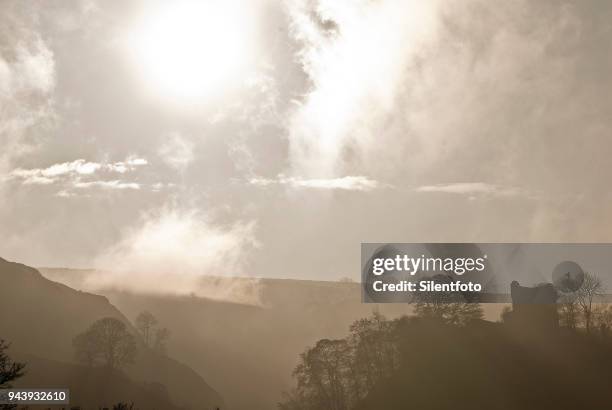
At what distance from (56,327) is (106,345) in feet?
140

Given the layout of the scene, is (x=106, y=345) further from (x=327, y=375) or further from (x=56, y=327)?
(x=327, y=375)

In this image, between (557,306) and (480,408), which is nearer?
(480,408)

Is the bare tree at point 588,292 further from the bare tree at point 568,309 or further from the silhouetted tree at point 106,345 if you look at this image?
the silhouetted tree at point 106,345

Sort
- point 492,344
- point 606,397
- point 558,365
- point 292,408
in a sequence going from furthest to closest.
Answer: point 292,408
point 492,344
point 558,365
point 606,397

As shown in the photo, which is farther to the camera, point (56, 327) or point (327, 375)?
point (56, 327)

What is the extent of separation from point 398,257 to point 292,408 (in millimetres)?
39986

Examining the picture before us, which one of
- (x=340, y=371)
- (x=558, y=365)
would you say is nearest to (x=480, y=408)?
(x=558, y=365)

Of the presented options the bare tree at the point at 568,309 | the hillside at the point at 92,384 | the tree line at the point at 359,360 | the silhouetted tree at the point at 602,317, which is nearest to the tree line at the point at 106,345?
the hillside at the point at 92,384

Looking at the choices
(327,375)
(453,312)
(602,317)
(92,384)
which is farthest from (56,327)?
(602,317)

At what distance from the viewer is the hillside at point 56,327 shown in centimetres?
14450

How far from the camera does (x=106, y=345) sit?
122812 mm

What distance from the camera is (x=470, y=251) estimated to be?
105 metres

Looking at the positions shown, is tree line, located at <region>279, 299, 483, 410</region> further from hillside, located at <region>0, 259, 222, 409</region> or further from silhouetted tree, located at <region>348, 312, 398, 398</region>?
hillside, located at <region>0, 259, 222, 409</region>

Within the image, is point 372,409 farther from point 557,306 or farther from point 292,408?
point 557,306
